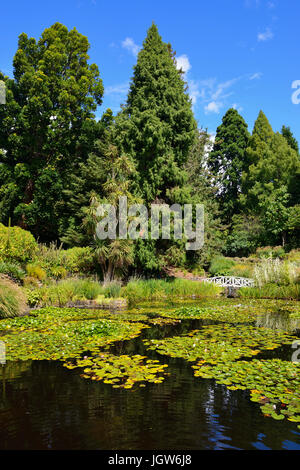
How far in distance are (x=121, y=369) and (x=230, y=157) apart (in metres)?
32.2

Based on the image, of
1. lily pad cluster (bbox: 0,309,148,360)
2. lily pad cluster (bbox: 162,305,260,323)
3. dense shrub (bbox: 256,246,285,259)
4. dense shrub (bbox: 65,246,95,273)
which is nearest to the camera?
lily pad cluster (bbox: 0,309,148,360)

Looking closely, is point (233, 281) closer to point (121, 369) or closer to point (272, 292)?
point (272, 292)

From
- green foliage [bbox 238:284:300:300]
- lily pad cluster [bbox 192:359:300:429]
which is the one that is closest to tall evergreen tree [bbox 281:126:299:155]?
green foliage [bbox 238:284:300:300]

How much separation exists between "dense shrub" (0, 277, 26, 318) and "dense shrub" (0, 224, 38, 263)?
2.92 m

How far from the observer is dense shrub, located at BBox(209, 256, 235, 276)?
19.0 metres

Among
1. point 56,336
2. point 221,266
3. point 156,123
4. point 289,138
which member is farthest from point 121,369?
point 289,138

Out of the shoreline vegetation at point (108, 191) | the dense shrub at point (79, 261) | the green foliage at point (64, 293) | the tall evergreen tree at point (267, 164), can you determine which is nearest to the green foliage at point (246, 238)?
the shoreline vegetation at point (108, 191)

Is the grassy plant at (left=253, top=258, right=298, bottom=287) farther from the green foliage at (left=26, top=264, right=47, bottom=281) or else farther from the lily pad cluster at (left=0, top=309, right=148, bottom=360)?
the green foliage at (left=26, top=264, right=47, bottom=281)

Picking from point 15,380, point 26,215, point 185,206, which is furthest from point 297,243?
point 15,380

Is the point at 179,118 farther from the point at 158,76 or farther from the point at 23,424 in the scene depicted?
the point at 23,424

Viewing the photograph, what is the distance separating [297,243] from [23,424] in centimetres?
2172

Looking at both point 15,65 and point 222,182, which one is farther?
point 222,182

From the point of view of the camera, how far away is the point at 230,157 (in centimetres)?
3347

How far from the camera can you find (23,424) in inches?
118
